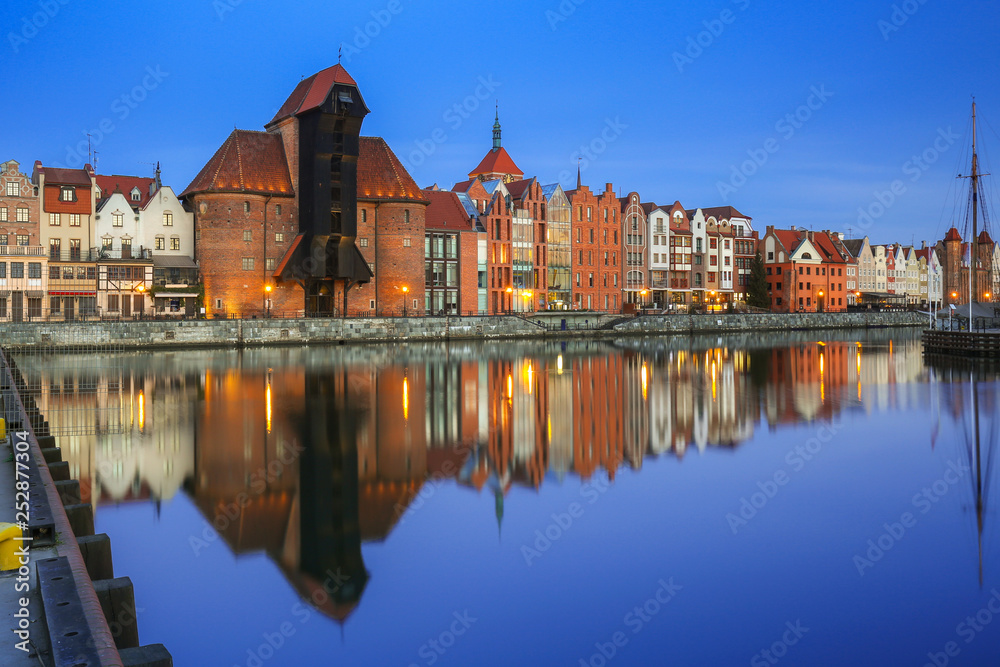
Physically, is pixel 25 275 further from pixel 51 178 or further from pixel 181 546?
pixel 181 546

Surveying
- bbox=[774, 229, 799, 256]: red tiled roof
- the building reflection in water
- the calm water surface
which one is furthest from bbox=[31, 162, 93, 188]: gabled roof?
bbox=[774, 229, 799, 256]: red tiled roof

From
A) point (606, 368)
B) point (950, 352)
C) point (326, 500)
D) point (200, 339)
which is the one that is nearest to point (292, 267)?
point (200, 339)

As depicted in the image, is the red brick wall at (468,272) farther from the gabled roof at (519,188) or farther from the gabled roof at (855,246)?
the gabled roof at (855,246)

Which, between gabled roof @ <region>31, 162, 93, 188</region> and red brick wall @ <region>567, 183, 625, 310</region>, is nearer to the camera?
gabled roof @ <region>31, 162, 93, 188</region>

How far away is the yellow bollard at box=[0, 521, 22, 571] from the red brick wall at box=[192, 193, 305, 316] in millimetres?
58002

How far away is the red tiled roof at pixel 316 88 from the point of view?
210ft

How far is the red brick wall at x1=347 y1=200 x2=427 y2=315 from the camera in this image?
7138 cm

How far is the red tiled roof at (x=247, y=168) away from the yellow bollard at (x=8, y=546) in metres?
60.1

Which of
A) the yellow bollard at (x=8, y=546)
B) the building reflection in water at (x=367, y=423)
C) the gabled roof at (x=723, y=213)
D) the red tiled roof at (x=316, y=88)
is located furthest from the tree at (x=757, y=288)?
the yellow bollard at (x=8, y=546)

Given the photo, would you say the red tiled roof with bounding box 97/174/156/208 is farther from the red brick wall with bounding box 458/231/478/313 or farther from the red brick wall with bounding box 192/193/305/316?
the red brick wall with bounding box 458/231/478/313

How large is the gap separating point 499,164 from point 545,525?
3841 inches

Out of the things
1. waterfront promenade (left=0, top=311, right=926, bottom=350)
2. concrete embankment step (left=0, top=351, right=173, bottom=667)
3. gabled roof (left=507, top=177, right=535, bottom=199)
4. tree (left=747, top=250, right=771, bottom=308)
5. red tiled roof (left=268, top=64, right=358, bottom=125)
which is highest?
red tiled roof (left=268, top=64, right=358, bottom=125)

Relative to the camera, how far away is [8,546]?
28.7ft

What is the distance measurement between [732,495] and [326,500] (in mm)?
8149
